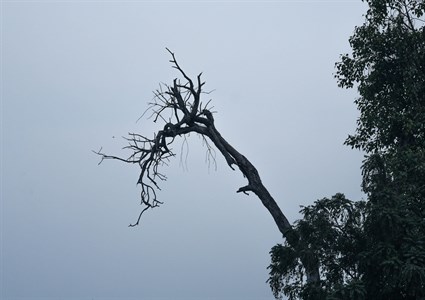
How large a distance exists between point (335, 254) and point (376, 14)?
10763mm

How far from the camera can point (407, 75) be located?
20.2m

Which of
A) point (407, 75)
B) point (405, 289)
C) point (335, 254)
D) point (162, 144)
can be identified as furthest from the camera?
point (407, 75)

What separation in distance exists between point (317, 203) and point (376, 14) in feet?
33.8

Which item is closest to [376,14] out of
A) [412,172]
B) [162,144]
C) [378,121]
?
[378,121]

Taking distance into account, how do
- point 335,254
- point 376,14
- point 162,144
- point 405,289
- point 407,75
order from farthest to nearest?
point 376,14 < point 407,75 < point 162,144 < point 335,254 < point 405,289

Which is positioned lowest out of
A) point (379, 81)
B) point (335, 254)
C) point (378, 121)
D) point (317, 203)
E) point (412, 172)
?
point (335, 254)

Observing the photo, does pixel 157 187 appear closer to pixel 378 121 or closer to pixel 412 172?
pixel 412 172

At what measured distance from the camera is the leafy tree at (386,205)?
12734 millimetres

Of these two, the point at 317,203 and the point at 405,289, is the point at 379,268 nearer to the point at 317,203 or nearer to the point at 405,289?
the point at 405,289

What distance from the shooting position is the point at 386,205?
43.9 ft

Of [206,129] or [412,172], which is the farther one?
[206,129]

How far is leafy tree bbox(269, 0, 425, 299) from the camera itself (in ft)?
41.8

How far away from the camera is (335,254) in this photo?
13820 mm

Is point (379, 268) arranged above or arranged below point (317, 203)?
below
